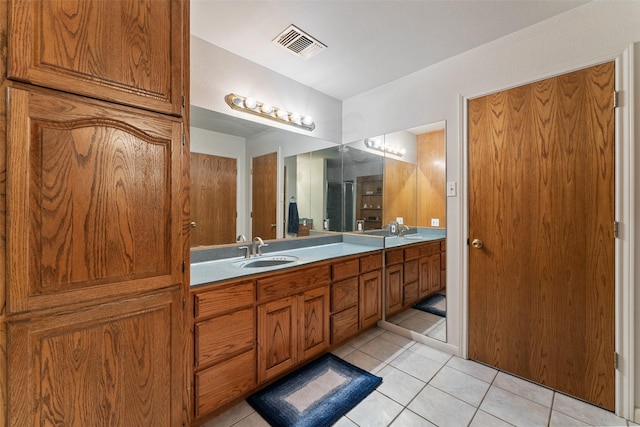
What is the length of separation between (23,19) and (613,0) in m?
2.77

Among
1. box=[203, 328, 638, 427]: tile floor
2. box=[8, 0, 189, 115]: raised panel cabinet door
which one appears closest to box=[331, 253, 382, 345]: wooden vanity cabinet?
box=[203, 328, 638, 427]: tile floor

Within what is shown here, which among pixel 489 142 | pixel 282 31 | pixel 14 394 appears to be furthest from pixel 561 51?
pixel 14 394

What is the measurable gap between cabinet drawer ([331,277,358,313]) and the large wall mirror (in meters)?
0.61

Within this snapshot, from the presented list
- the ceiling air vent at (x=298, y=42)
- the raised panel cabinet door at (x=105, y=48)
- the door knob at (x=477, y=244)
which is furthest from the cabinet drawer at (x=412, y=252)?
the raised panel cabinet door at (x=105, y=48)

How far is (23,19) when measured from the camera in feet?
2.72

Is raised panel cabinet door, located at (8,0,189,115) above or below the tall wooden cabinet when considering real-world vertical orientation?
above

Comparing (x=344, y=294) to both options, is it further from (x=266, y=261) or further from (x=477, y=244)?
(x=477, y=244)

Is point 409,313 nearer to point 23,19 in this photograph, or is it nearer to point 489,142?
point 489,142

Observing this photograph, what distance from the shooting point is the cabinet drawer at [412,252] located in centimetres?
257

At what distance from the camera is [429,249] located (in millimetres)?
2455

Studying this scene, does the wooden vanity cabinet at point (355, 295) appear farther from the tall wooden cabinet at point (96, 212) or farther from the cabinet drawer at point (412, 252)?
the tall wooden cabinet at point (96, 212)

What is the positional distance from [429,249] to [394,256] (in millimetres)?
347

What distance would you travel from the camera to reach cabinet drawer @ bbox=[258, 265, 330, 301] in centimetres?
167

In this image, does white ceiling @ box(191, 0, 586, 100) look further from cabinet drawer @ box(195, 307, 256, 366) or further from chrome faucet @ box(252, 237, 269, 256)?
cabinet drawer @ box(195, 307, 256, 366)
